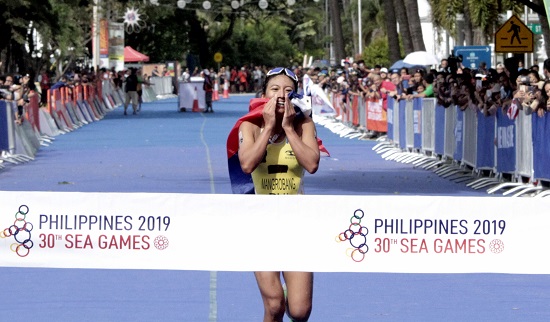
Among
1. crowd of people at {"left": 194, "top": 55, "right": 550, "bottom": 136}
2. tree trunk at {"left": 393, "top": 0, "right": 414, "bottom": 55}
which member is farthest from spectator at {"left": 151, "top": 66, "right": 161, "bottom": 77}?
tree trunk at {"left": 393, "top": 0, "right": 414, "bottom": 55}

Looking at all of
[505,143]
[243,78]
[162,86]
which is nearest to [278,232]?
[505,143]

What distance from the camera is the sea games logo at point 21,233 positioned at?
7395 mm

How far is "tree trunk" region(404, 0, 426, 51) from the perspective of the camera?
40031 mm

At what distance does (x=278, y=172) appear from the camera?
727 cm

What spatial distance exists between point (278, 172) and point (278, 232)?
0.32 m

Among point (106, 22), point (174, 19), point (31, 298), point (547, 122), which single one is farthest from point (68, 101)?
point (174, 19)

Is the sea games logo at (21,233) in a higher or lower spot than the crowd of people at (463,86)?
lower

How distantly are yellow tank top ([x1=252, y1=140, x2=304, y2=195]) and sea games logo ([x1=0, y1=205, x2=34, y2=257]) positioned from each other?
125 centimetres

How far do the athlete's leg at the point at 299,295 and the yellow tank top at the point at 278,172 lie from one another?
17.6 inches

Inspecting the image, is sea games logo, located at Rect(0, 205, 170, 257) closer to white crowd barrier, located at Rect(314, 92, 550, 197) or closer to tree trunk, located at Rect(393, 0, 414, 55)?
white crowd barrier, located at Rect(314, 92, 550, 197)

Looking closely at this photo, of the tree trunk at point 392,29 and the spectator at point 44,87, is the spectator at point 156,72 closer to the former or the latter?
the spectator at point 44,87

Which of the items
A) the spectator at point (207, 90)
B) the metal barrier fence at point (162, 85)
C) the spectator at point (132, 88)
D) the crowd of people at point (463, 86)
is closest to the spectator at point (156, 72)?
the metal barrier fence at point (162, 85)

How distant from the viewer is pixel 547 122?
57.2 feet

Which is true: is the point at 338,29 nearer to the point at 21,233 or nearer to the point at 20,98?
the point at 20,98
